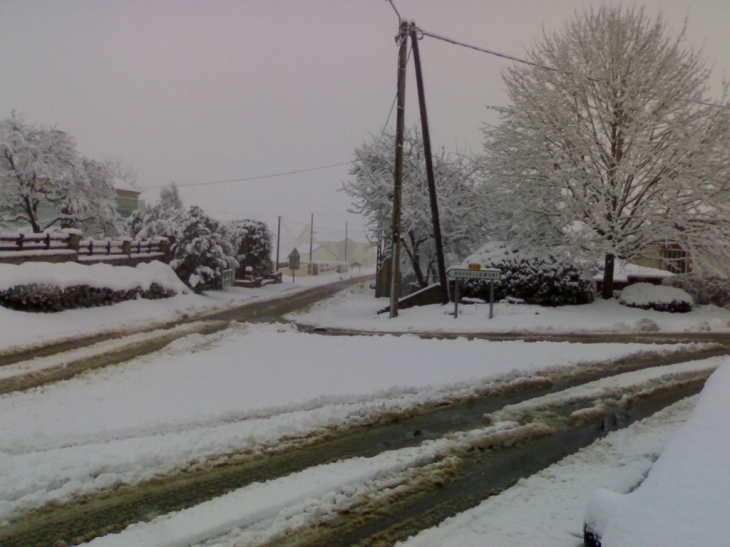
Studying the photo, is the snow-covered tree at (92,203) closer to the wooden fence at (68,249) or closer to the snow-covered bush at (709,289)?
the wooden fence at (68,249)

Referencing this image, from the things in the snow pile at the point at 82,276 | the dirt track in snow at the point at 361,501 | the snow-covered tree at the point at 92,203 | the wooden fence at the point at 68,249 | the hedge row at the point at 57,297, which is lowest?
the dirt track in snow at the point at 361,501

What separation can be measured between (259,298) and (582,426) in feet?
76.2

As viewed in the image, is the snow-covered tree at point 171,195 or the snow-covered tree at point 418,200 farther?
the snow-covered tree at point 171,195

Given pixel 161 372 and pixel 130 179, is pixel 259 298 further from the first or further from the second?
pixel 130 179

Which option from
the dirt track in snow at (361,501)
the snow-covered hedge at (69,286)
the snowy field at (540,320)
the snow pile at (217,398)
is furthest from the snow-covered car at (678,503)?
the snow-covered hedge at (69,286)

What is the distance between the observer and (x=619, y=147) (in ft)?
56.6

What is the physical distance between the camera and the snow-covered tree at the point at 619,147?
53.1 ft

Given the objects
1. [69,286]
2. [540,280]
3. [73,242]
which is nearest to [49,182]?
[73,242]

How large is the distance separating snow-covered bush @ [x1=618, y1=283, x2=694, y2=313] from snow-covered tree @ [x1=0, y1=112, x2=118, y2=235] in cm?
2646

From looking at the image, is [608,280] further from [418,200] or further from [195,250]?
[195,250]

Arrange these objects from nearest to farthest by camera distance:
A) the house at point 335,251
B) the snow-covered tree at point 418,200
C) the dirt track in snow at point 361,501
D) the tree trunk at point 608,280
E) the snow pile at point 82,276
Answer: the dirt track in snow at point 361,501 < the snow pile at point 82,276 < the tree trunk at point 608,280 < the snow-covered tree at point 418,200 < the house at point 335,251

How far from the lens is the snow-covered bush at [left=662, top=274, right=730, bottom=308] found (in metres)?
18.4

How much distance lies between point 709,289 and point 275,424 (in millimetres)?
18612

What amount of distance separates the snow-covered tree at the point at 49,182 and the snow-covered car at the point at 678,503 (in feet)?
96.5
